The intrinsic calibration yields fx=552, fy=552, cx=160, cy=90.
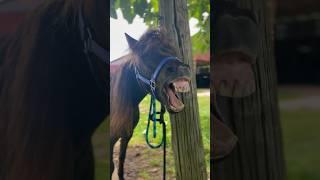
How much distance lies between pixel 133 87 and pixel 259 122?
633mm

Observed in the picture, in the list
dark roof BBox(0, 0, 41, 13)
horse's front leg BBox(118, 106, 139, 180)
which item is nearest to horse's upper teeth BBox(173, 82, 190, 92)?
horse's front leg BBox(118, 106, 139, 180)

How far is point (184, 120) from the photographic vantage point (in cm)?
259

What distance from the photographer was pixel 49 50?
271cm

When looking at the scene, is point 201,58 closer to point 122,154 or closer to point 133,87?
point 133,87

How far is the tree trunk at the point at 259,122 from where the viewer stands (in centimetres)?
262

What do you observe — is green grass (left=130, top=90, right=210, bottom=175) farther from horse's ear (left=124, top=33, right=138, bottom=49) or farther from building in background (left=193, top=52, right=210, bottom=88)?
horse's ear (left=124, top=33, right=138, bottom=49)

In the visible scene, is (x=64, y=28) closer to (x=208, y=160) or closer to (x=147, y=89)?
(x=147, y=89)

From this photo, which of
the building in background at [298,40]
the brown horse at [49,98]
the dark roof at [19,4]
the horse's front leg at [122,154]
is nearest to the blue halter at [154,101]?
the horse's front leg at [122,154]

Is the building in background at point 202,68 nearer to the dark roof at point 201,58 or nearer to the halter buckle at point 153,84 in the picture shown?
the dark roof at point 201,58

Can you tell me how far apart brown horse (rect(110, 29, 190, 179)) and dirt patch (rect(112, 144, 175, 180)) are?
3cm

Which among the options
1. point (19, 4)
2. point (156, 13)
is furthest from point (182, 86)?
point (19, 4)

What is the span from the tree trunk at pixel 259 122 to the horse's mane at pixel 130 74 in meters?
0.31

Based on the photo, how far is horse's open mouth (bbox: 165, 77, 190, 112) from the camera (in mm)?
2553

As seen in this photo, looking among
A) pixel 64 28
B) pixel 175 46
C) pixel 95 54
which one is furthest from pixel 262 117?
pixel 64 28
